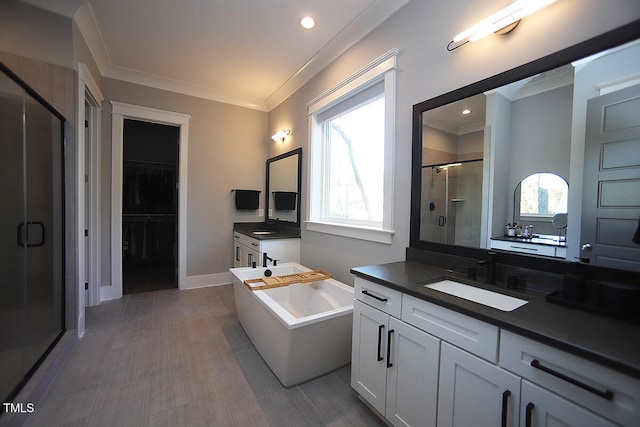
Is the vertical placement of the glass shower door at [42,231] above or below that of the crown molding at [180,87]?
below

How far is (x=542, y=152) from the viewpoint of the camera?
4.49 ft

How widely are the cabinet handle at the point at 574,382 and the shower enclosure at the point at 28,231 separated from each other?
252 centimetres

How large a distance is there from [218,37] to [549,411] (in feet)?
11.5

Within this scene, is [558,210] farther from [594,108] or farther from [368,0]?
[368,0]

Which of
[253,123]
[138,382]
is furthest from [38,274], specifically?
[253,123]

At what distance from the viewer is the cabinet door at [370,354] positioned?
1.45 m

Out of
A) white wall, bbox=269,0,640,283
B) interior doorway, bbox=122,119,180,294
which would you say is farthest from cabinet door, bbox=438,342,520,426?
interior doorway, bbox=122,119,180,294

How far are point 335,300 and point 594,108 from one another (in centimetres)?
210

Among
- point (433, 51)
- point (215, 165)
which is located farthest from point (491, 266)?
point (215, 165)

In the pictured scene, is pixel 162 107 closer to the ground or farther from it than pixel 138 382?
farther from it

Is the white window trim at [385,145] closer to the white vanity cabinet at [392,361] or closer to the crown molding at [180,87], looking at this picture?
the white vanity cabinet at [392,361]

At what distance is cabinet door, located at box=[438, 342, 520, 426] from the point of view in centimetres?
94

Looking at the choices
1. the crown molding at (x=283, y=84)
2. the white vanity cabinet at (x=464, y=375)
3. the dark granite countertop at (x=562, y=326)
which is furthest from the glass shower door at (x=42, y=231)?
the dark granite countertop at (x=562, y=326)

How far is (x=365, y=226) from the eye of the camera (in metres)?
2.58
